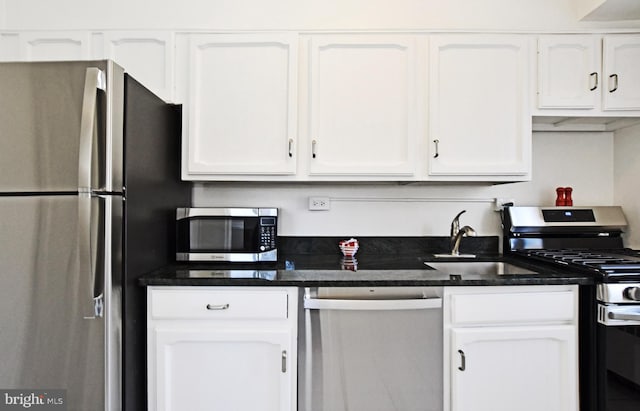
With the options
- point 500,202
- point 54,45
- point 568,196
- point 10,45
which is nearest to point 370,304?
point 500,202

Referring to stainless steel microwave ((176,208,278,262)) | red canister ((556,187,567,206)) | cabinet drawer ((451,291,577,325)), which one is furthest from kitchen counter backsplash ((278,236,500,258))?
cabinet drawer ((451,291,577,325))

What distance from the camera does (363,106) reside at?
184 cm

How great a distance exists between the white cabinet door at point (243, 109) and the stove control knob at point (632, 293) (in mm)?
1466

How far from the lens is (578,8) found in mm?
1954

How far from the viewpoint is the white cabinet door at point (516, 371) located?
1.51 meters

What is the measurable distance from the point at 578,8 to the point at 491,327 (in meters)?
1.71

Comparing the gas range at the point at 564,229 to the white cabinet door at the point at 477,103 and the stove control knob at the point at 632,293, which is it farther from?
the stove control knob at the point at 632,293

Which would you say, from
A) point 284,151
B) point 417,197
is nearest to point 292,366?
point 284,151

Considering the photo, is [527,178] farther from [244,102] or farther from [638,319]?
[244,102]

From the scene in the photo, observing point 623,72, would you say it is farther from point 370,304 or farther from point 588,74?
point 370,304

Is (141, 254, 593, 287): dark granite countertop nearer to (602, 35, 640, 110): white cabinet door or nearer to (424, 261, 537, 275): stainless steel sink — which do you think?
(424, 261, 537, 275): stainless steel sink

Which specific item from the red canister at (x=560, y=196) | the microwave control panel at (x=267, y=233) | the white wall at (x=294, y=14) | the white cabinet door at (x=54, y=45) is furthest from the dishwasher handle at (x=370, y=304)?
the white cabinet door at (x=54, y=45)

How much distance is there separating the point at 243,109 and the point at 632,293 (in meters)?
1.83

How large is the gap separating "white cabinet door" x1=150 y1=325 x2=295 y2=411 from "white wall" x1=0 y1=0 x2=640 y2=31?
1.52 m
